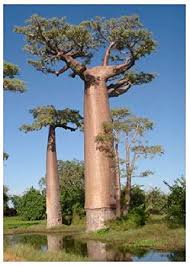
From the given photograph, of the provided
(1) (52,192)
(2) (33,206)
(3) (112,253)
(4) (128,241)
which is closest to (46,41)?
(4) (128,241)

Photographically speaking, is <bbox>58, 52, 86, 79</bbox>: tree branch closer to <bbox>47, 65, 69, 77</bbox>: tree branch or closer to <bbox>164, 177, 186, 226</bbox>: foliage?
<bbox>47, 65, 69, 77</bbox>: tree branch

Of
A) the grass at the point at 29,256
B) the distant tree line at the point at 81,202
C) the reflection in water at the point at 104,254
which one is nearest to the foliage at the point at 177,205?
the distant tree line at the point at 81,202

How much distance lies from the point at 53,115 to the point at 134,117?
12.4 ft

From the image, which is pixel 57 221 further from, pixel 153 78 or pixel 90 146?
pixel 153 78

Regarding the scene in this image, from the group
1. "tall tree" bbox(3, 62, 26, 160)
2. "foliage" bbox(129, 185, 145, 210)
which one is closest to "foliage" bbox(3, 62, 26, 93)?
"tall tree" bbox(3, 62, 26, 160)

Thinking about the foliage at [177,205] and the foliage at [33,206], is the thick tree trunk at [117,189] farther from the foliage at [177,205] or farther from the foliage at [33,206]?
the foliage at [33,206]

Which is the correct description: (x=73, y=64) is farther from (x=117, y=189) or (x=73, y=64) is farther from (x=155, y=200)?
(x=155, y=200)

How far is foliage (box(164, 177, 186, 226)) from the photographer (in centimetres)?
1048

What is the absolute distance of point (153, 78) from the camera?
13328 mm

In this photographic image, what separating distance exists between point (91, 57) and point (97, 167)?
2749 millimetres

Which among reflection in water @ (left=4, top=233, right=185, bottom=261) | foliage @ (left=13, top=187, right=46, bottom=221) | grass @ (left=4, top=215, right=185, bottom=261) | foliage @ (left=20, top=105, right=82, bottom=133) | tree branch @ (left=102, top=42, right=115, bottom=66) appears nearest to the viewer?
grass @ (left=4, top=215, right=185, bottom=261)

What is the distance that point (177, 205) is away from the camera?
10.6 metres

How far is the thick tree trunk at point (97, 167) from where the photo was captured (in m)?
12.0
